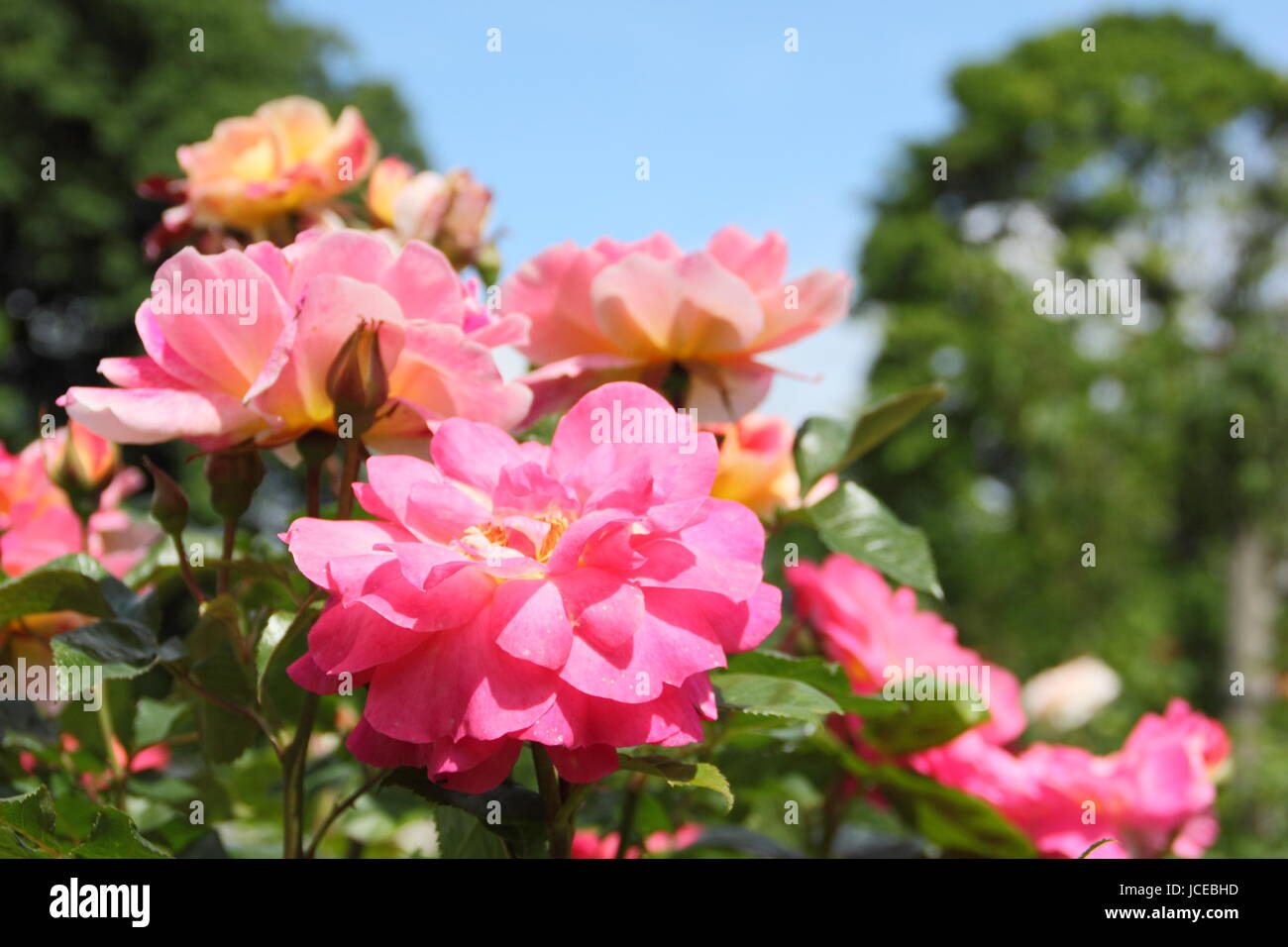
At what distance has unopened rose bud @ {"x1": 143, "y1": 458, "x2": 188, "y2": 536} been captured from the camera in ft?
1.28

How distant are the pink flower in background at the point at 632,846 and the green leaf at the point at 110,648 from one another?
0.70 ft

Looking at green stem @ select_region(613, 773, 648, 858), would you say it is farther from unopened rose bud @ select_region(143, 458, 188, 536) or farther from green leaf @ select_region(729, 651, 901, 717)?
unopened rose bud @ select_region(143, 458, 188, 536)

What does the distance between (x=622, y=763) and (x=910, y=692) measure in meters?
0.20

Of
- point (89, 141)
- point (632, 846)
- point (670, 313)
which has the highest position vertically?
point (89, 141)

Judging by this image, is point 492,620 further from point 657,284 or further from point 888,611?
point 888,611

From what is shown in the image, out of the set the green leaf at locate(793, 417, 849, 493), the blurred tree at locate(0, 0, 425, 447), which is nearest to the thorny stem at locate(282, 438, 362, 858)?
the green leaf at locate(793, 417, 849, 493)

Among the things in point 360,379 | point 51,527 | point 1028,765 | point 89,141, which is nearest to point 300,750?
point 360,379

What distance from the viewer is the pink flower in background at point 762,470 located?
1.71ft

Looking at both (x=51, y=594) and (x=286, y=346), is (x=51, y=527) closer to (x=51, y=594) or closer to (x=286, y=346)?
(x=51, y=594)

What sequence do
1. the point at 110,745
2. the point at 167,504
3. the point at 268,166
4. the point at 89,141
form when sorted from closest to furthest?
the point at 167,504 → the point at 110,745 → the point at 268,166 → the point at 89,141

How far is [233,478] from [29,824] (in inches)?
4.6

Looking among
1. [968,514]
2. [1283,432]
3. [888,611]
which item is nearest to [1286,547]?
[1283,432]

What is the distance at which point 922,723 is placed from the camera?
51cm

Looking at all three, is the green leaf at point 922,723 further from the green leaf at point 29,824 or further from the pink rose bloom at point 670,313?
the green leaf at point 29,824
